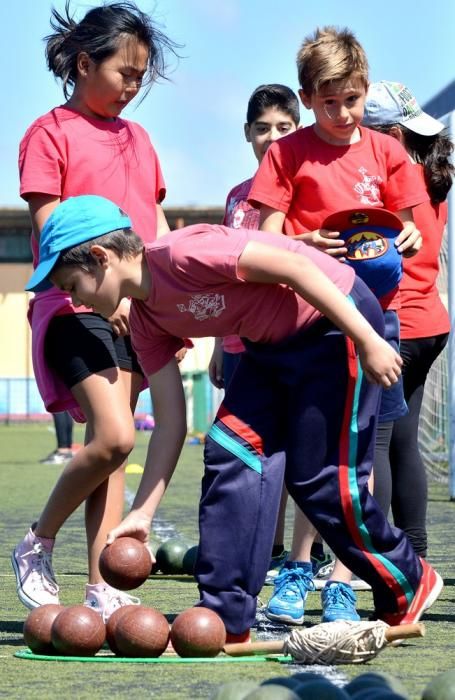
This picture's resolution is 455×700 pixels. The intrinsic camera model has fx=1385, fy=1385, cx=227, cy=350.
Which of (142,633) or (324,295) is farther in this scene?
(324,295)

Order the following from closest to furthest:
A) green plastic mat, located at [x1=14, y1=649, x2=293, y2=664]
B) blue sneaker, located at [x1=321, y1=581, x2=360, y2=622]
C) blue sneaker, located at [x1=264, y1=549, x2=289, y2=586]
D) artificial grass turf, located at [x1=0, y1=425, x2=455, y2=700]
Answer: artificial grass turf, located at [x1=0, y1=425, x2=455, y2=700] → green plastic mat, located at [x1=14, y1=649, x2=293, y2=664] → blue sneaker, located at [x1=321, y1=581, x2=360, y2=622] → blue sneaker, located at [x1=264, y1=549, x2=289, y2=586]

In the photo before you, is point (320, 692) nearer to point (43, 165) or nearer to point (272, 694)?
point (272, 694)

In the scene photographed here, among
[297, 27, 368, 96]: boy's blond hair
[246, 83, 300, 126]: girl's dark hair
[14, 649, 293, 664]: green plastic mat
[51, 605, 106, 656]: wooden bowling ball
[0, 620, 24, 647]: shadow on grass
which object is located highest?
[297, 27, 368, 96]: boy's blond hair

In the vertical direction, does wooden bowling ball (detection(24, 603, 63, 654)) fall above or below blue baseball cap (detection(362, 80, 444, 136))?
below

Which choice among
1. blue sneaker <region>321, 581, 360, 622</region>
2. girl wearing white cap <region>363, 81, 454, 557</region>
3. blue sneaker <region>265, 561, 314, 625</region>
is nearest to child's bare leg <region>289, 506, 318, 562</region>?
blue sneaker <region>265, 561, 314, 625</region>

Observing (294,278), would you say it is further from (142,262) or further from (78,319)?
(78,319)

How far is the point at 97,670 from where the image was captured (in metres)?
4.09

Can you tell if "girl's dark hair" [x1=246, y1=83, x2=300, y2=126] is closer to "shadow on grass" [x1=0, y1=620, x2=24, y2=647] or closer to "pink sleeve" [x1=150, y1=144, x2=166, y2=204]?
"pink sleeve" [x1=150, y1=144, x2=166, y2=204]

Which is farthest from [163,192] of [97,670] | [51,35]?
[97,670]

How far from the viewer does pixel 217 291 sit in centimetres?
448

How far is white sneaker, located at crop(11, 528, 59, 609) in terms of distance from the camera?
516 centimetres

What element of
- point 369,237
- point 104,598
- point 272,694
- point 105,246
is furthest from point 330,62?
point 272,694

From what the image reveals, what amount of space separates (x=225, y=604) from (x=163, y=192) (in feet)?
6.75

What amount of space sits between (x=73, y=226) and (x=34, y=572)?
1424 millimetres
